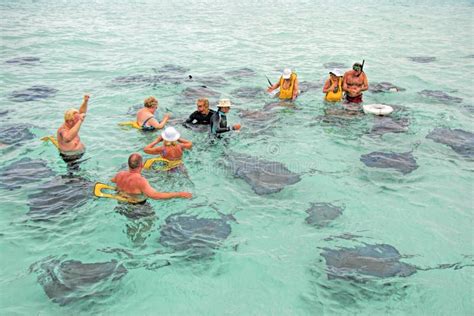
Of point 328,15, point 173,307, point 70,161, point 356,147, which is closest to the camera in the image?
point 173,307

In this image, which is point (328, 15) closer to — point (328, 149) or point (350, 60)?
point (350, 60)

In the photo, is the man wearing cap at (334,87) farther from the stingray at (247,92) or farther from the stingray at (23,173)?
the stingray at (23,173)

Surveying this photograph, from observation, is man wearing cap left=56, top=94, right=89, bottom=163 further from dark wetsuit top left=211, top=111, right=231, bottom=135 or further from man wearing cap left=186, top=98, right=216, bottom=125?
dark wetsuit top left=211, top=111, right=231, bottom=135

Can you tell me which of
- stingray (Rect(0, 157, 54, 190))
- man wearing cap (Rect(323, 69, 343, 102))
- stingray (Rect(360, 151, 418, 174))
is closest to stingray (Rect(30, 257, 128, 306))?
stingray (Rect(0, 157, 54, 190))

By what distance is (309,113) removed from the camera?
12906 millimetres

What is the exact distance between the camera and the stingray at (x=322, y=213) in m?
7.73

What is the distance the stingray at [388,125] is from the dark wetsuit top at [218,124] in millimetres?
4307

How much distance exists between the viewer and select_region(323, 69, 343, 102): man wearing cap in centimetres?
1294

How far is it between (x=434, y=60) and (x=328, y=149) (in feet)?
43.6

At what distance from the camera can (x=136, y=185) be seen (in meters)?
7.19

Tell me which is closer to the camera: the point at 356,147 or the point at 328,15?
the point at 356,147

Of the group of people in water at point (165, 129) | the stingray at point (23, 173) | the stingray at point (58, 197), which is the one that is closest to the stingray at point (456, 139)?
the group of people in water at point (165, 129)

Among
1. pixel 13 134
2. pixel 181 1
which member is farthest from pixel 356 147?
pixel 181 1

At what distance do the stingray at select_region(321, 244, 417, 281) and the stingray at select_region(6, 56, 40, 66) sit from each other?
17.9m
